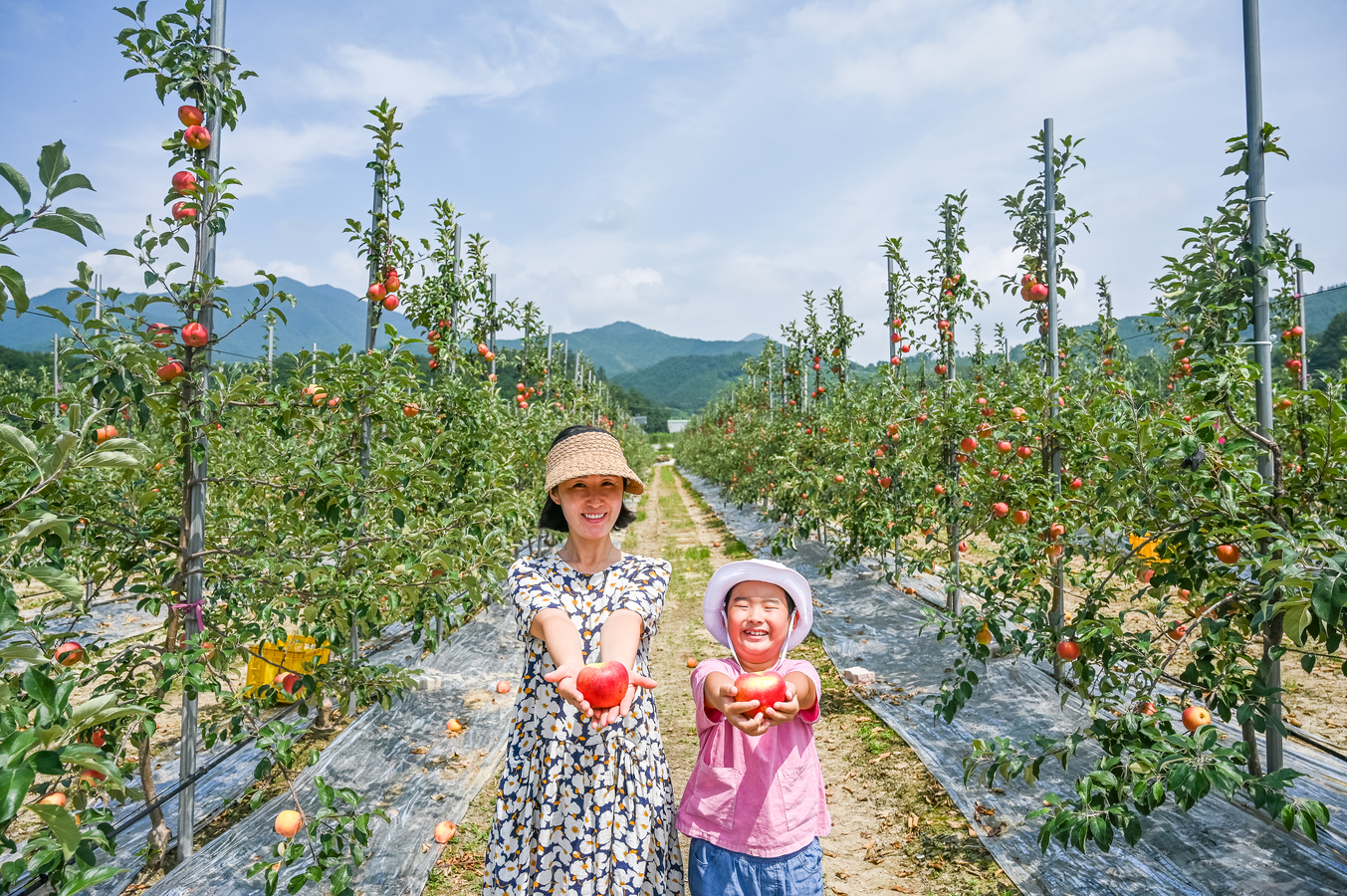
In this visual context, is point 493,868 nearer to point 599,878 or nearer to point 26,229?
point 599,878

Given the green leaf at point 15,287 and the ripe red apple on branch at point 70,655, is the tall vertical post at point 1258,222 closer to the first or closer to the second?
the green leaf at point 15,287

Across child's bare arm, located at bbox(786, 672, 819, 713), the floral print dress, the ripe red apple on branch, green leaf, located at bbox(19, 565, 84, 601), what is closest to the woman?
the floral print dress

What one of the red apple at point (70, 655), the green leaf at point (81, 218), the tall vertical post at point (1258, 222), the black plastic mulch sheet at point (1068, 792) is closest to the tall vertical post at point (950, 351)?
the black plastic mulch sheet at point (1068, 792)

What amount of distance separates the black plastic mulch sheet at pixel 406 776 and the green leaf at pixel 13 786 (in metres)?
2.36

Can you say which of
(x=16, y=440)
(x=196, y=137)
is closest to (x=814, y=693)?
(x=16, y=440)

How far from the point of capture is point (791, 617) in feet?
6.48

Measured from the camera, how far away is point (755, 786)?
183 cm

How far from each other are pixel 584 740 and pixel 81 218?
1.49m

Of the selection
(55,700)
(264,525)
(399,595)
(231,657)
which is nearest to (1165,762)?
(55,700)

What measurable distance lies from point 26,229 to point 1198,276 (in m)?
3.94

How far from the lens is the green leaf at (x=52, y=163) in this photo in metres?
1.22

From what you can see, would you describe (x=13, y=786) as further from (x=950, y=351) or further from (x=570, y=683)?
(x=950, y=351)

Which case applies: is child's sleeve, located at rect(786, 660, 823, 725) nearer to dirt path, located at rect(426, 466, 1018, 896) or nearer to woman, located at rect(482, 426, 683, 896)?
woman, located at rect(482, 426, 683, 896)

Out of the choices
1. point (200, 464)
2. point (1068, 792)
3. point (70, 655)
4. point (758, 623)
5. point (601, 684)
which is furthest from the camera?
point (1068, 792)
